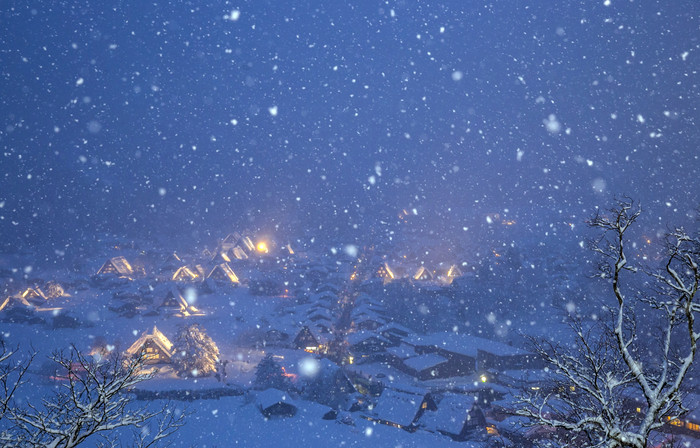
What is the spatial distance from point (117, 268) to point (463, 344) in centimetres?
4594

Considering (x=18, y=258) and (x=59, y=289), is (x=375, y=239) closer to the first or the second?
(x=59, y=289)

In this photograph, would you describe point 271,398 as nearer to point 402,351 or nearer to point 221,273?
point 402,351

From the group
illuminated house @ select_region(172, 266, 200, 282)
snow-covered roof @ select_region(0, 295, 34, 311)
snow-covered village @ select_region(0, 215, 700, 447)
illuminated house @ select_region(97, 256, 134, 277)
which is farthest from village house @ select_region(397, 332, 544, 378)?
illuminated house @ select_region(97, 256, 134, 277)

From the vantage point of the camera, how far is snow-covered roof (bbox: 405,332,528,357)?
83.5 feet

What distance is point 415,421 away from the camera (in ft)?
57.4

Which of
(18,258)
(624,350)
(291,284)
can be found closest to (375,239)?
(291,284)

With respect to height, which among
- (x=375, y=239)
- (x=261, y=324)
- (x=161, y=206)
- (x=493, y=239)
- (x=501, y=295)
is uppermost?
(x=161, y=206)

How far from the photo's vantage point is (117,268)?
4475 centimetres

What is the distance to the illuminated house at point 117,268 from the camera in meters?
43.9

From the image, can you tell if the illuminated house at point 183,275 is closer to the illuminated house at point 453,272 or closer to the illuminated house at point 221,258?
the illuminated house at point 221,258

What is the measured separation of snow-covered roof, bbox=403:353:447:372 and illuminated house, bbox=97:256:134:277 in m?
40.9

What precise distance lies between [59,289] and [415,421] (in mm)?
41074

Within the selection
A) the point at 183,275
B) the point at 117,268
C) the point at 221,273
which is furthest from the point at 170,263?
the point at 221,273

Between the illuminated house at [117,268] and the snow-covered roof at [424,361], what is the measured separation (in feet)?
134
